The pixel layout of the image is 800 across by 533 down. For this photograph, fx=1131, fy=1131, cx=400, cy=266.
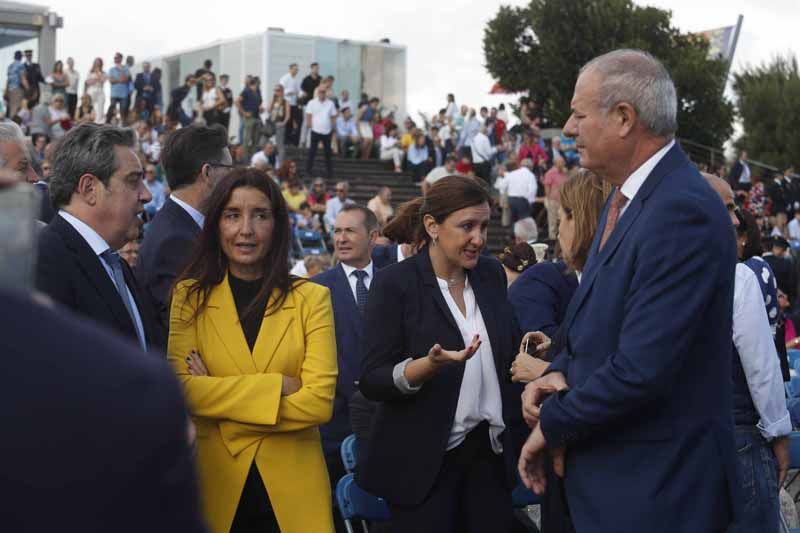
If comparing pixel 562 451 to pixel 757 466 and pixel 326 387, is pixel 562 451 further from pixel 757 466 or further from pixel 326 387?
pixel 757 466

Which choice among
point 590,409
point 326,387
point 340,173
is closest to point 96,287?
point 326,387

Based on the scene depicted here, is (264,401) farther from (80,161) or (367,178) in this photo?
(367,178)

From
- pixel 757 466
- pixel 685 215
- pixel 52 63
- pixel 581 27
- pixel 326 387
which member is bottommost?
pixel 757 466

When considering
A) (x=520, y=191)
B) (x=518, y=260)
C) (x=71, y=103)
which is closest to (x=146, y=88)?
(x=71, y=103)

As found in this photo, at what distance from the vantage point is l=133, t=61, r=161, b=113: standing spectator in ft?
81.5

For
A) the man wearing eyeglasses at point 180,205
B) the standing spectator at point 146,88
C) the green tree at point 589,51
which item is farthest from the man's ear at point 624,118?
the green tree at point 589,51

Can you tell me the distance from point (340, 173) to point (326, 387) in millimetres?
22808

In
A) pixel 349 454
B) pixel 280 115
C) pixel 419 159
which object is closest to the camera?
pixel 349 454

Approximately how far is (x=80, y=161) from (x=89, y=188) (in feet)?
0.32

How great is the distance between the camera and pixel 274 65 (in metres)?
36.9

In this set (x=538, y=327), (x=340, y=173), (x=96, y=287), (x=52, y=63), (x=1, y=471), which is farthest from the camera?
(x=52, y=63)

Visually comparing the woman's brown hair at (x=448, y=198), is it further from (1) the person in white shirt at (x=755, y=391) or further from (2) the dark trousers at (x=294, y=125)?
(2) the dark trousers at (x=294, y=125)

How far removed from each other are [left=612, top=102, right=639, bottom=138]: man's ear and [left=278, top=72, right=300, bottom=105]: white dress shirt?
23.0m

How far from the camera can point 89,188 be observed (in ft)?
12.2
